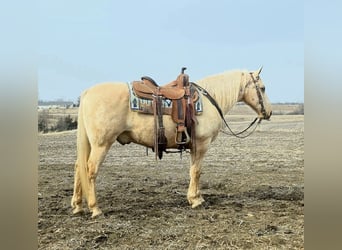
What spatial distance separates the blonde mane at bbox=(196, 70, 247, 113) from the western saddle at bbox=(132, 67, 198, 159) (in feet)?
0.51

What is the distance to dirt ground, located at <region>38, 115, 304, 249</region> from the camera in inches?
83.0

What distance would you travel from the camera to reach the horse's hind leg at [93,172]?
2.18 metres

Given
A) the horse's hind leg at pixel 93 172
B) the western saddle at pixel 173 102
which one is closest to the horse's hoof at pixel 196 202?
the western saddle at pixel 173 102

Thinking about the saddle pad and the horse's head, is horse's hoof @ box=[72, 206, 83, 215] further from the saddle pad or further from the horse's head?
the horse's head

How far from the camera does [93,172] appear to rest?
7.19ft

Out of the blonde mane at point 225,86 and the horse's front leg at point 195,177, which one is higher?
the blonde mane at point 225,86

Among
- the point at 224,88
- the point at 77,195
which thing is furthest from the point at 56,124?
the point at 224,88

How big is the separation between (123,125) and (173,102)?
1.03 ft

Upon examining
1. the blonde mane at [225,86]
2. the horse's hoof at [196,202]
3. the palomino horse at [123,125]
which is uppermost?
the blonde mane at [225,86]

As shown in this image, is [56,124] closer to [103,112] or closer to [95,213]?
[103,112]

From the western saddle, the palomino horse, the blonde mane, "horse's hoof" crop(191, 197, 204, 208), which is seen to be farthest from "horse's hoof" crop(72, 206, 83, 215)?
the blonde mane

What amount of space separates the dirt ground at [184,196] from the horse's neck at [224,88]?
126 mm

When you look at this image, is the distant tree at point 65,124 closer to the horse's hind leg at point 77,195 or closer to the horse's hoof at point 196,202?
the horse's hind leg at point 77,195
